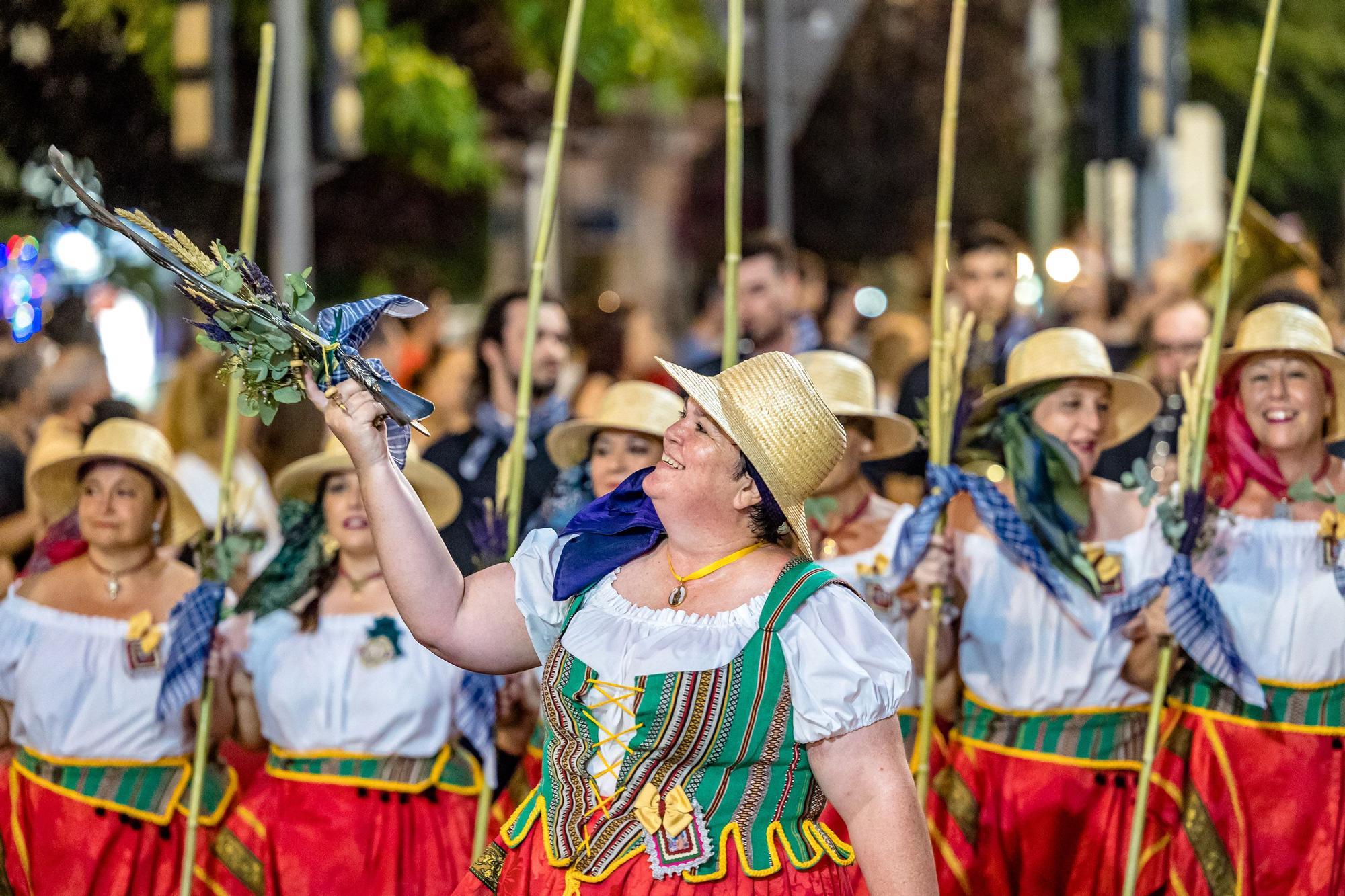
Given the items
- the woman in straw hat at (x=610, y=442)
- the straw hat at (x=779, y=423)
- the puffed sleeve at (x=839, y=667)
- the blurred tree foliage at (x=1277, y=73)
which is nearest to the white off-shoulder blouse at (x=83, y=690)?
the woman in straw hat at (x=610, y=442)

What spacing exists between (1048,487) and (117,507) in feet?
9.02

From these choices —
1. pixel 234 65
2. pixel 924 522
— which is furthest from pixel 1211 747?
pixel 234 65

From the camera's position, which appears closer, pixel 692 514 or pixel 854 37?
pixel 692 514

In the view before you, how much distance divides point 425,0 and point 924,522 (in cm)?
960

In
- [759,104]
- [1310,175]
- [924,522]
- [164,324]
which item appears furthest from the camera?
[759,104]

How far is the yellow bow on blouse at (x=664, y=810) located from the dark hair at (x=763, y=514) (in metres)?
0.54

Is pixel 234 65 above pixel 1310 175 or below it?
below

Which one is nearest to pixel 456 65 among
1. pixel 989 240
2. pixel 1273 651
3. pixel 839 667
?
pixel 989 240

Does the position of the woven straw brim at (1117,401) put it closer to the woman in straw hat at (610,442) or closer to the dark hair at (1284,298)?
the dark hair at (1284,298)

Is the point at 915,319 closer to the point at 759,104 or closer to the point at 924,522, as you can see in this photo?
the point at 924,522

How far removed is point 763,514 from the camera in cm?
358

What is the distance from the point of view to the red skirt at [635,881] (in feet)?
11.0

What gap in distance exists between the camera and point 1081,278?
11.3 metres

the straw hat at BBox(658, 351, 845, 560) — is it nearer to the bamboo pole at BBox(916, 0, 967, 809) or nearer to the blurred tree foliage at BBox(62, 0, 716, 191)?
the bamboo pole at BBox(916, 0, 967, 809)
